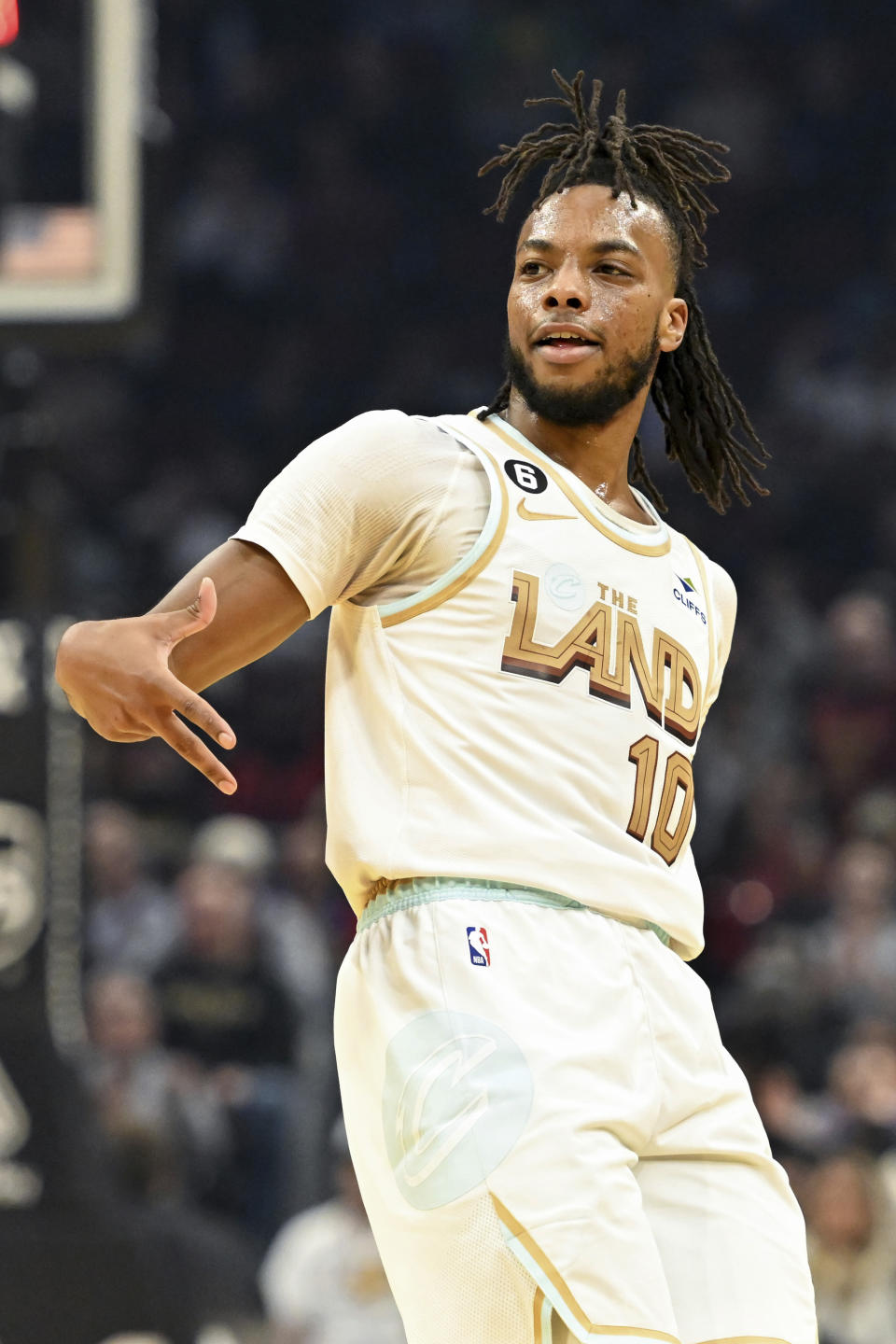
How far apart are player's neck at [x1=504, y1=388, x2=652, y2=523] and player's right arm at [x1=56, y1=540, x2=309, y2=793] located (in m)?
0.54

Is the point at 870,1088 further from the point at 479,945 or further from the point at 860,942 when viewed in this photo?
the point at 479,945

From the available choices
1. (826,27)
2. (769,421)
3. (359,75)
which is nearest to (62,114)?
(769,421)

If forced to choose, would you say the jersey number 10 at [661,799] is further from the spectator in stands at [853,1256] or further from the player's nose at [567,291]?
the spectator in stands at [853,1256]

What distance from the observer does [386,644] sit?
2648mm

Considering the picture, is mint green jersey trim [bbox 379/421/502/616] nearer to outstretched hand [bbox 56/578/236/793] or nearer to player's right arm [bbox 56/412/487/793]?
player's right arm [bbox 56/412/487/793]

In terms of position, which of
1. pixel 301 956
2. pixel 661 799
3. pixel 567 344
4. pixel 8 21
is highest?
pixel 8 21

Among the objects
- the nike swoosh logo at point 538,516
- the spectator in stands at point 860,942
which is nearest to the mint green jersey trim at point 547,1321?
the nike swoosh logo at point 538,516

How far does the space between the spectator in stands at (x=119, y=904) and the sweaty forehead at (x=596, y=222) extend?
→ 5114mm

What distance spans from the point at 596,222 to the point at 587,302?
0.14m

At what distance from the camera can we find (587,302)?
282 centimetres

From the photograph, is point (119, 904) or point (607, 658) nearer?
point (607, 658)

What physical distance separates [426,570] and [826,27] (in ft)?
32.6

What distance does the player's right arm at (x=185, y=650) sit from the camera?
237 centimetres

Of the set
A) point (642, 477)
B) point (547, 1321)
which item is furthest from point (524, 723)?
point (642, 477)
